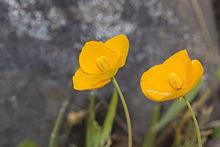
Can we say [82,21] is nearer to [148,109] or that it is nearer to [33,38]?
[33,38]

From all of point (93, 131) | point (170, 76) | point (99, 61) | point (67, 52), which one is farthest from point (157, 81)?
point (67, 52)

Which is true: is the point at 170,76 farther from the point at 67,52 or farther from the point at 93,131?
the point at 67,52

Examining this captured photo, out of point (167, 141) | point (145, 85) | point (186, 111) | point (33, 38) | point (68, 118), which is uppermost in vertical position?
point (145, 85)

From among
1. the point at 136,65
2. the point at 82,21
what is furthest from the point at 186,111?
the point at 82,21

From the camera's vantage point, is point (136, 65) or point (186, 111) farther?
point (186, 111)

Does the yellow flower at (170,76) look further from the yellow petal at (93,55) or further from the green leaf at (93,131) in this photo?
the green leaf at (93,131)

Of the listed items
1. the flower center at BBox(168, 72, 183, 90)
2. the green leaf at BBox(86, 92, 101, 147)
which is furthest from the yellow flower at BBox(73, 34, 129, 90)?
the green leaf at BBox(86, 92, 101, 147)

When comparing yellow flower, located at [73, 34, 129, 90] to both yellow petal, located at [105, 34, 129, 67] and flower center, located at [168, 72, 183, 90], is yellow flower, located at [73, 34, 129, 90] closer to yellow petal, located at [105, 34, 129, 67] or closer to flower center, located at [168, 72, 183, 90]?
yellow petal, located at [105, 34, 129, 67]

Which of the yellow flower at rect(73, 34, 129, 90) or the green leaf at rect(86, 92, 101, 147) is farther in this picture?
the green leaf at rect(86, 92, 101, 147)
